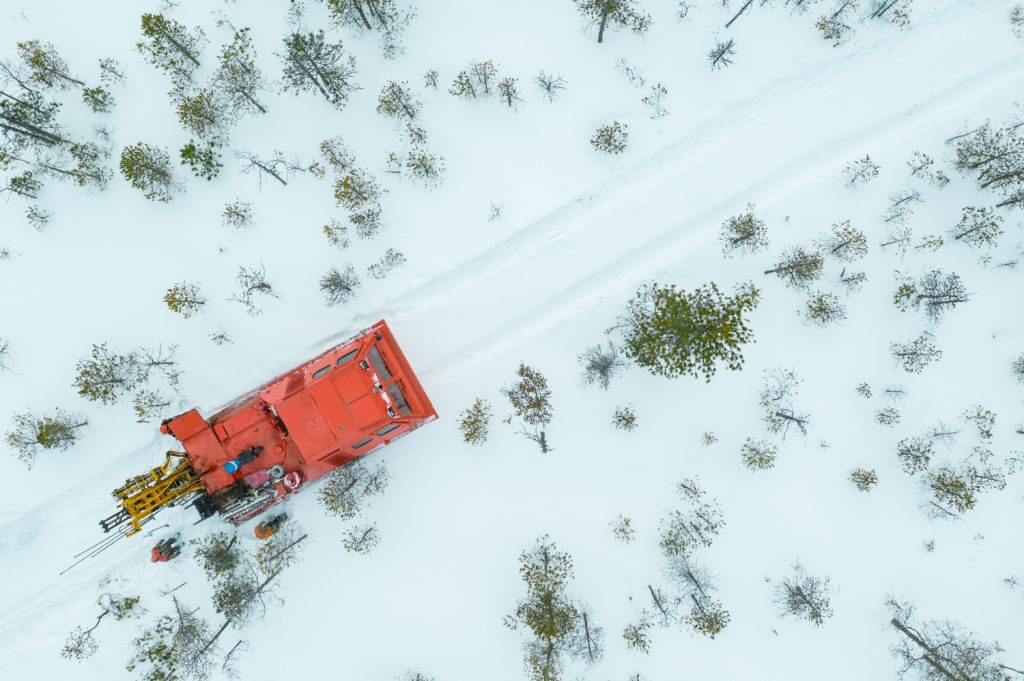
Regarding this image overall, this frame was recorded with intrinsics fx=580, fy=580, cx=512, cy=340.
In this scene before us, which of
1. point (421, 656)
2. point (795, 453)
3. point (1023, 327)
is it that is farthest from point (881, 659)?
point (421, 656)

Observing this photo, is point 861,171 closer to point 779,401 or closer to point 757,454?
point 779,401

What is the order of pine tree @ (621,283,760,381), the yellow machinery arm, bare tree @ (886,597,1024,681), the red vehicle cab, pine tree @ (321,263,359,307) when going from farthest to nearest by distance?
pine tree @ (321,263,359,307) < bare tree @ (886,597,1024,681) < pine tree @ (621,283,760,381) < the yellow machinery arm < the red vehicle cab

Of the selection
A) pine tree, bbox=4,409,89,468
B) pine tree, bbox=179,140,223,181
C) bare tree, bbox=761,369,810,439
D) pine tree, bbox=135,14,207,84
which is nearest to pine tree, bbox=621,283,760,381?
bare tree, bbox=761,369,810,439

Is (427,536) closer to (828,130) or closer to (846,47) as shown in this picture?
(828,130)

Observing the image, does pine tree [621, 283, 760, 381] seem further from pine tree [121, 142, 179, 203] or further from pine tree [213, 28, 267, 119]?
pine tree [121, 142, 179, 203]

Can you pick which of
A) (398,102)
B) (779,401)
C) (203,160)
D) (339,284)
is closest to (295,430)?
(339,284)
